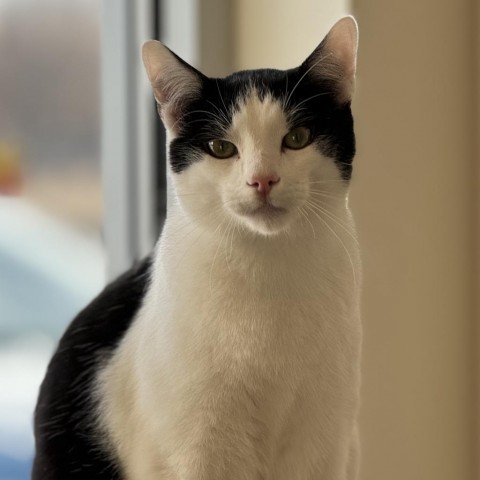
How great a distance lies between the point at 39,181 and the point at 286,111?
66 centimetres

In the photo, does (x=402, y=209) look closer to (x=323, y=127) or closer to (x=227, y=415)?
(x=323, y=127)

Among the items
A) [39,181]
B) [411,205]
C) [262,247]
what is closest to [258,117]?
[262,247]

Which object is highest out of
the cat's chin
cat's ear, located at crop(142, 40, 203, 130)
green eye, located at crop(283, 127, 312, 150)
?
cat's ear, located at crop(142, 40, 203, 130)

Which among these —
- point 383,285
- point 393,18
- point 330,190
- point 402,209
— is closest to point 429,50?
point 393,18

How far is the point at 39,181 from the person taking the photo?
1450 millimetres

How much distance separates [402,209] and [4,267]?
684 millimetres

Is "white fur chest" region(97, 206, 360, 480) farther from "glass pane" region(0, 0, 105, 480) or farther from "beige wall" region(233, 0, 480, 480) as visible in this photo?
"glass pane" region(0, 0, 105, 480)

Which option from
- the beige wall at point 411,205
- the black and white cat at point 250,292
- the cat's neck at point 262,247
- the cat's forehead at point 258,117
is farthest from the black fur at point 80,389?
the beige wall at point 411,205

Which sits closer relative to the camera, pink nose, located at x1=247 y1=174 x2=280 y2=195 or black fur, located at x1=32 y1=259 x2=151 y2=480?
pink nose, located at x1=247 y1=174 x2=280 y2=195

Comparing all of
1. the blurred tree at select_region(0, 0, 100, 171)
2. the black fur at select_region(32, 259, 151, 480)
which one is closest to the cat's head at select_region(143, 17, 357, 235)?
the black fur at select_region(32, 259, 151, 480)

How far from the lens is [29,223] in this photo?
57.6 inches

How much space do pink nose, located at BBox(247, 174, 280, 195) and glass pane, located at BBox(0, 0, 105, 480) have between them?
0.69 meters

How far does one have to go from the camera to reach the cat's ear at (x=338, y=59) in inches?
36.3

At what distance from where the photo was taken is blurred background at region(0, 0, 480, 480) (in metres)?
1.33
